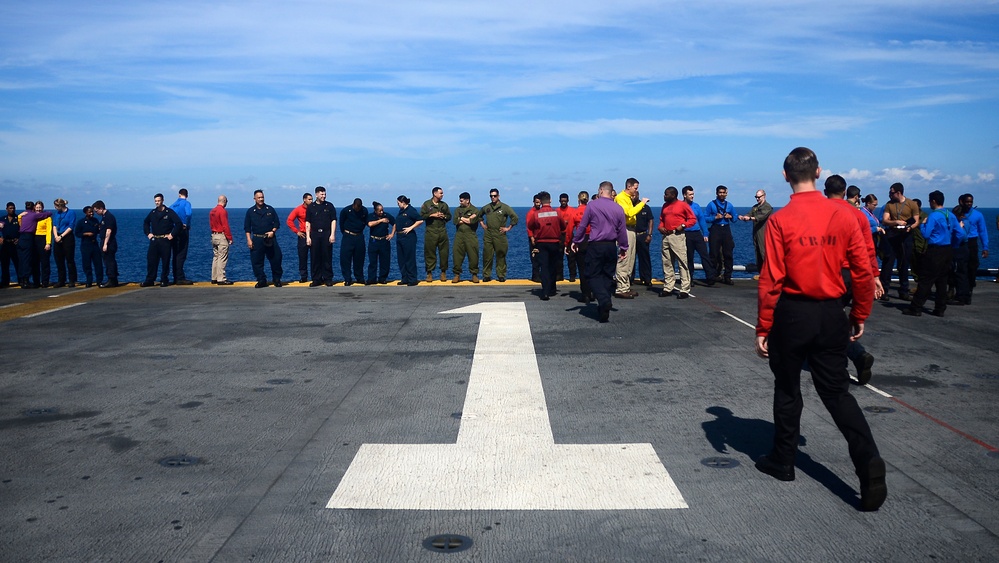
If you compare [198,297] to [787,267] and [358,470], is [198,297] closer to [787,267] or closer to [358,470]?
[358,470]

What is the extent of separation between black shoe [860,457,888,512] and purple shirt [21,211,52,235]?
18662 millimetres

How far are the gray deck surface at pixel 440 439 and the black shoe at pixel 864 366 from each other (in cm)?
21

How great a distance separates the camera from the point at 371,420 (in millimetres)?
6367

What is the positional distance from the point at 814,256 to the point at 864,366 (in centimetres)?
317

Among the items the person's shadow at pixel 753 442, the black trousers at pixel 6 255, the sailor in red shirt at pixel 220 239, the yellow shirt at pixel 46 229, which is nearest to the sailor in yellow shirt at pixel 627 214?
the person's shadow at pixel 753 442

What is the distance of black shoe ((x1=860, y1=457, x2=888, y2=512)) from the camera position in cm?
439

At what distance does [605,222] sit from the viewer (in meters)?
11.7

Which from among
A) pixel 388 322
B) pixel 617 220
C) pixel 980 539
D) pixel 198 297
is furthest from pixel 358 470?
pixel 198 297

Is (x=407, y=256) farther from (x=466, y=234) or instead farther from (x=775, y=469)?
(x=775, y=469)

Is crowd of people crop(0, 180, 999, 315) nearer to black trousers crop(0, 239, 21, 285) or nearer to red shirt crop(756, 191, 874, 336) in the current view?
black trousers crop(0, 239, 21, 285)

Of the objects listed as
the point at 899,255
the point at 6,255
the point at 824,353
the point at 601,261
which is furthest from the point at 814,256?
the point at 6,255

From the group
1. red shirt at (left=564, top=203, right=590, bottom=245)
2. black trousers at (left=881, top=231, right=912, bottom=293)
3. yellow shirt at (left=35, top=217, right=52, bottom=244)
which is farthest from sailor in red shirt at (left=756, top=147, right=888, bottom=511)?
yellow shirt at (left=35, top=217, right=52, bottom=244)

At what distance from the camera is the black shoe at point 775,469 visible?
16.3 ft

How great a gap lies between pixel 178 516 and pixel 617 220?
27.5ft
